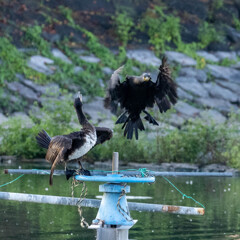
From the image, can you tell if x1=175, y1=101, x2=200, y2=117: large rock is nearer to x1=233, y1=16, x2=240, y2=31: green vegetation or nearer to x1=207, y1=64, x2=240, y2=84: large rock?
x1=207, y1=64, x2=240, y2=84: large rock

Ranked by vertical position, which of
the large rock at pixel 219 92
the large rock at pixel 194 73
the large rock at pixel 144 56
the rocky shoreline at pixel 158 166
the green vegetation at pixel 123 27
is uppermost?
the green vegetation at pixel 123 27

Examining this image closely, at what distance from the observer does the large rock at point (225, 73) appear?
23812mm

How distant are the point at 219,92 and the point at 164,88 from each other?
45.6 feet

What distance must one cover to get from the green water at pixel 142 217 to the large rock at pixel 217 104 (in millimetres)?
7934

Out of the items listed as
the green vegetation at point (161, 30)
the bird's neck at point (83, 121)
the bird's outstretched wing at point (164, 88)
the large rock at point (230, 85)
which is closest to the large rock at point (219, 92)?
the large rock at point (230, 85)

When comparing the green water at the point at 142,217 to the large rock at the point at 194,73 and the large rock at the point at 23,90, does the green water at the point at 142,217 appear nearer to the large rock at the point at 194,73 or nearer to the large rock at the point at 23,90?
the large rock at the point at 23,90

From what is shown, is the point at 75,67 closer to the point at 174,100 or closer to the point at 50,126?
Result: the point at 50,126

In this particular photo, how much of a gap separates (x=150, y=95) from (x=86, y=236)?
1885mm

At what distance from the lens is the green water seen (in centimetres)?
910

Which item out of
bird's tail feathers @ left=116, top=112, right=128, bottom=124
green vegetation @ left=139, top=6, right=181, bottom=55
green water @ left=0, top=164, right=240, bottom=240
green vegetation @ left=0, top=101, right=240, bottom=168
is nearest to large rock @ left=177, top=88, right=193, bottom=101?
green vegetation @ left=139, top=6, right=181, bottom=55

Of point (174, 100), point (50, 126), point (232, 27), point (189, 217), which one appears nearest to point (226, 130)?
point (50, 126)

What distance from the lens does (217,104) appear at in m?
22.0

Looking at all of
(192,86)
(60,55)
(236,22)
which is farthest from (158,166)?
(236,22)

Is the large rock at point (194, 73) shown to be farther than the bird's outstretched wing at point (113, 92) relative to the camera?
Yes
